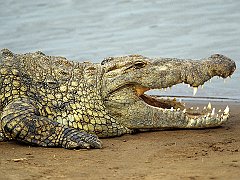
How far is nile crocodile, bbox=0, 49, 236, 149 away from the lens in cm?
653

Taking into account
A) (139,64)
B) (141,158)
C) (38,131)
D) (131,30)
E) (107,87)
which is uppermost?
(131,30)

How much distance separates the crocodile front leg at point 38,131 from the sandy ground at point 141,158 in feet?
0.34

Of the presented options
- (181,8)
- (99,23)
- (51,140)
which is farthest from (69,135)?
(181,8)

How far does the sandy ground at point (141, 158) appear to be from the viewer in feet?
14.1

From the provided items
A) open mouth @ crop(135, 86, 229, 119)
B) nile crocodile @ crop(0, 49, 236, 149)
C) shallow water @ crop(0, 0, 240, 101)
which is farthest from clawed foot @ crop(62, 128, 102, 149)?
shallow water @ crop(0, 0, 240, 101)

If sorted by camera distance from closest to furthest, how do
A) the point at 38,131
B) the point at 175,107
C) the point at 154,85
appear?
the point at 38,131
the point at 154,85
the point at 175,107

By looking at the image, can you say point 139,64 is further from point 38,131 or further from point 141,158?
point 141,158

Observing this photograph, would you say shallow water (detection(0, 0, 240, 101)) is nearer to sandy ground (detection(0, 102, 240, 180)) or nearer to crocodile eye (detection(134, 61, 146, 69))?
crocodile eye (detection(134, 61, 146, 69))

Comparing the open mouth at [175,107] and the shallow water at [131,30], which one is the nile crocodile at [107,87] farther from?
the shallow water at [131,30]

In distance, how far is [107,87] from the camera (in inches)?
269

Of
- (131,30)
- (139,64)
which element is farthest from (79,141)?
(131,30)

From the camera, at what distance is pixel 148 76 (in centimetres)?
680

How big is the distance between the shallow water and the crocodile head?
2292 millimetres

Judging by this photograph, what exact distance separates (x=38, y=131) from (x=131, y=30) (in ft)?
34.5
